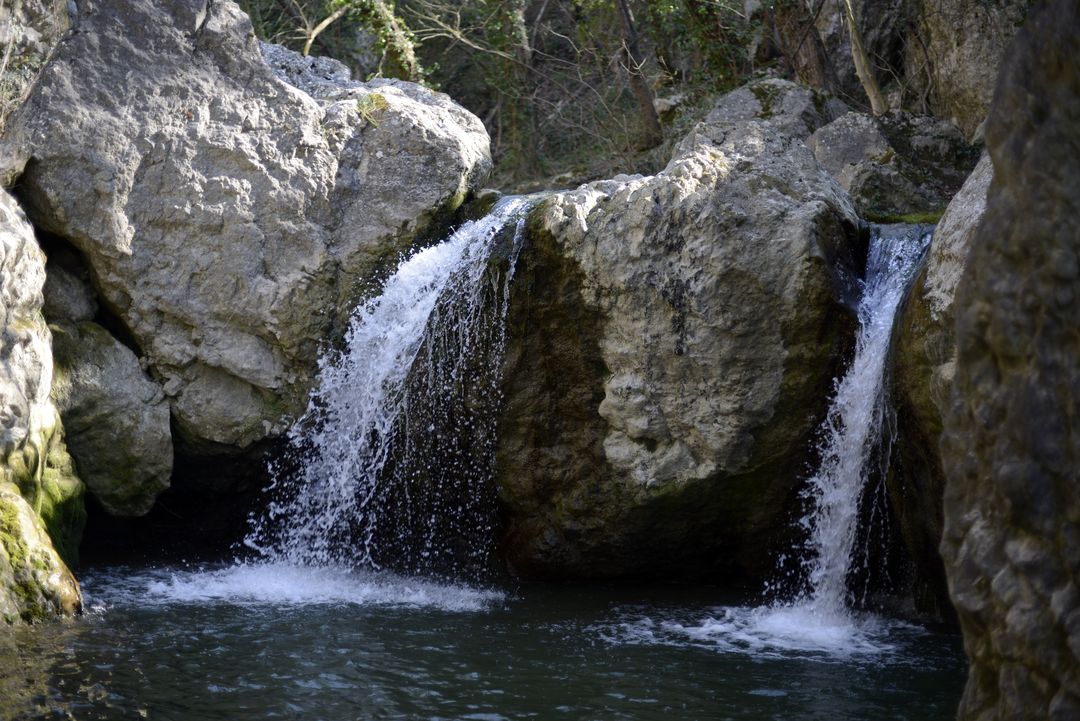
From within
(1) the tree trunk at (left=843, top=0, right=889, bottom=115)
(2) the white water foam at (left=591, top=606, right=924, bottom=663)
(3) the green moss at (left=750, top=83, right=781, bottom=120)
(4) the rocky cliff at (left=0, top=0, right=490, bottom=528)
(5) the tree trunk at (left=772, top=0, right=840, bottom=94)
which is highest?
(5) the tree trunk at (left=772, top=0, right=840, bottom=94)

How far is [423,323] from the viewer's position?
8.13 m

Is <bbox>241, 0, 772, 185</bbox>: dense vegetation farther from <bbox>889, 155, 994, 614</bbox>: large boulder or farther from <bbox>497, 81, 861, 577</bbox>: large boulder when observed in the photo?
<bbox>889, 155, 994, 614</bbox>: large boulder

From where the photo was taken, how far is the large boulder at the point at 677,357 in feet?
23.5

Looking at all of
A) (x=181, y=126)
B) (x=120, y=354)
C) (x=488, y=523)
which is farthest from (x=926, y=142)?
(x=120, y=354)

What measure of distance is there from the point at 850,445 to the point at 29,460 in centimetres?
485

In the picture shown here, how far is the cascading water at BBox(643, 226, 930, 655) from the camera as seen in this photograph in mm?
6766

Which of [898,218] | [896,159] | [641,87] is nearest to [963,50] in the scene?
[896,159]

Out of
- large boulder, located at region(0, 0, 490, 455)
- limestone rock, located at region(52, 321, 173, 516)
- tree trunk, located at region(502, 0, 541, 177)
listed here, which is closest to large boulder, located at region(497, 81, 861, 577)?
large boulder, located at region(0, 0, 490, 455)

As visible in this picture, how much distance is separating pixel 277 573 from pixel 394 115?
3427 millimetres

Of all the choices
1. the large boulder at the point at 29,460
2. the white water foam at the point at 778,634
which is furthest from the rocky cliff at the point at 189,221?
the white water foam at the point at 778,634

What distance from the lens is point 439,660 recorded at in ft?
19.4

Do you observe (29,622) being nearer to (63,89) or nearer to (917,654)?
(63,89)

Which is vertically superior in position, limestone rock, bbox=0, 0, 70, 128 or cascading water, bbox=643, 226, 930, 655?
limestone rock, bbox=0, 0, 70, 128

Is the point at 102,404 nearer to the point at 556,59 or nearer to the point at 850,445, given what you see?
the point at 850,445
